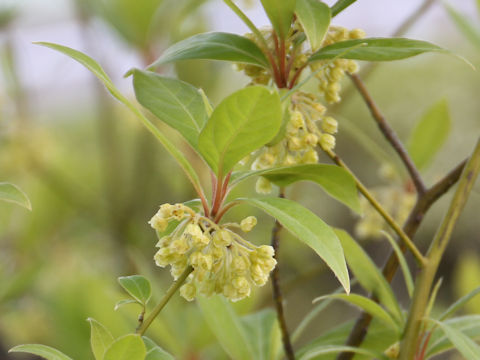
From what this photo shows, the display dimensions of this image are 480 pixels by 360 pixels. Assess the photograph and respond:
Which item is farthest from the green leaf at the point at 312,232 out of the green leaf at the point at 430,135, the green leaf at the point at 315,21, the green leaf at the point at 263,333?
the green leaf at the point at 430,135

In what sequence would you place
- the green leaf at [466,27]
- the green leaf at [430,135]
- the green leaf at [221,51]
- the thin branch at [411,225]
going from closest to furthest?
the green leaf at [221,51], the thin branch at [411,225], the green leaf at [466,27], the green leaf at [430,135]

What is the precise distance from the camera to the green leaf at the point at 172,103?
544mm

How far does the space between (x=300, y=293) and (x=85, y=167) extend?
4.30ft

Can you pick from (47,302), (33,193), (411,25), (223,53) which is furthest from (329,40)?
(33,193)

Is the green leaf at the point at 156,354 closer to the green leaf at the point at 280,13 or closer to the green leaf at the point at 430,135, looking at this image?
the green leaf at the point at 280,13

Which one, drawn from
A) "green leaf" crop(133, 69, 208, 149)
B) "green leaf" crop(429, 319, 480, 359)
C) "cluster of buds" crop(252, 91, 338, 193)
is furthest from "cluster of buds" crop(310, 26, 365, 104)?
"green leaf" crop(429, 319, 480, 359)

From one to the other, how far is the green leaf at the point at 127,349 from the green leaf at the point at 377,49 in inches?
11.3

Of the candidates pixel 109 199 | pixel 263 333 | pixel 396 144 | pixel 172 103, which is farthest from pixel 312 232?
pixel 109 199

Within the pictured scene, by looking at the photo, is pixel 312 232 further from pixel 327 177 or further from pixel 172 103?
pixel 172 103

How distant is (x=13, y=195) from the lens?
512mm

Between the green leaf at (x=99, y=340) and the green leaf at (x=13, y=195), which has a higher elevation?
the green leaf at (x=13, y=195)

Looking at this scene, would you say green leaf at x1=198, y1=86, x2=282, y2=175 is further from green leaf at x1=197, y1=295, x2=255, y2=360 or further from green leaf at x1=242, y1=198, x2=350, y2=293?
green leaf at x1=197, y1=295, x2=255, y2=360

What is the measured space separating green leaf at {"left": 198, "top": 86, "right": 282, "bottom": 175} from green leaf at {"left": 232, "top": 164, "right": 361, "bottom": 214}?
3 centimetres

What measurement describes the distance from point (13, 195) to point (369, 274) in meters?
0.37
